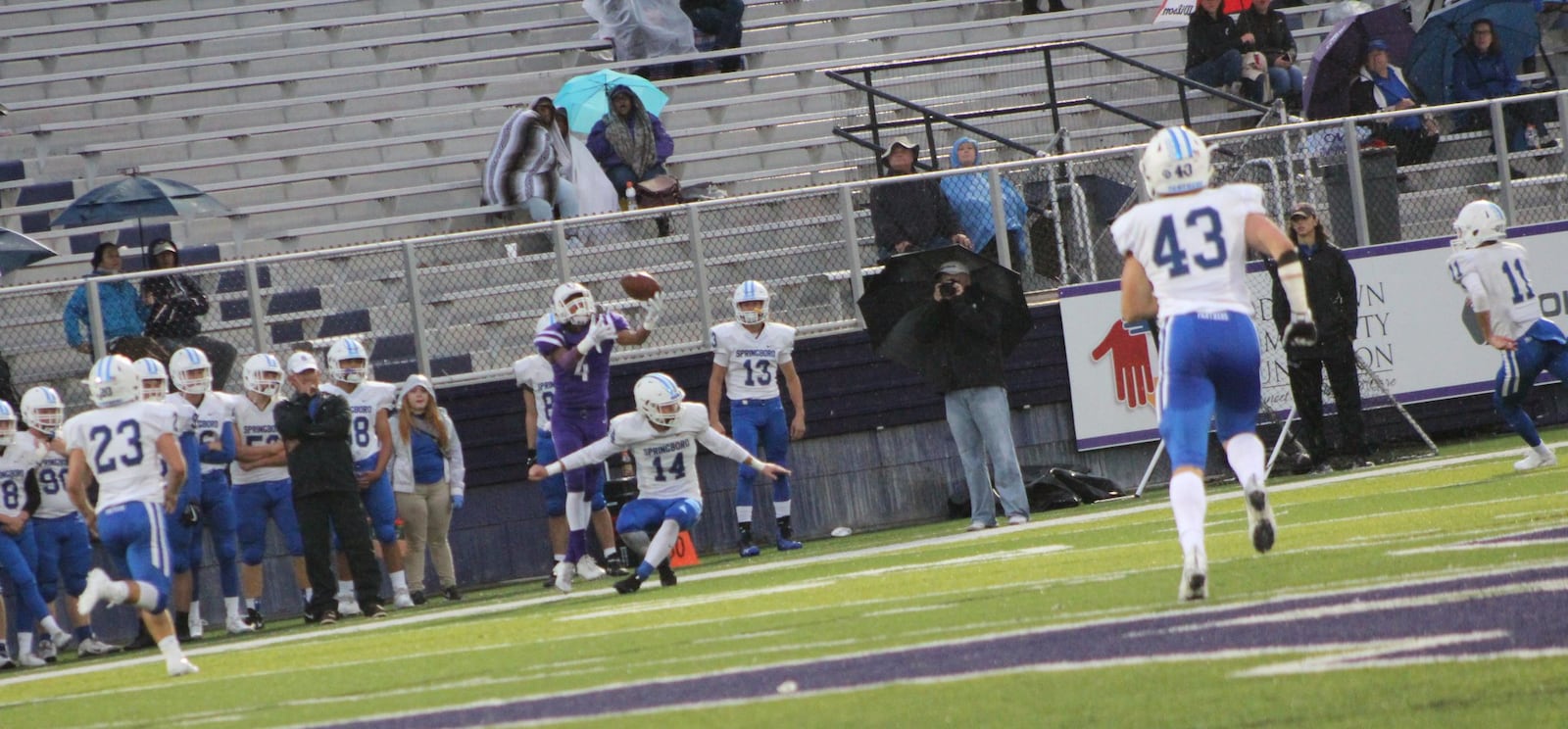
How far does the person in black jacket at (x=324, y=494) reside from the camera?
13.3 m

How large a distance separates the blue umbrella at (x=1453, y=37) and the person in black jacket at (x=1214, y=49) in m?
1.59

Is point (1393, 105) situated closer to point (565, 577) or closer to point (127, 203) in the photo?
point (565, 577)

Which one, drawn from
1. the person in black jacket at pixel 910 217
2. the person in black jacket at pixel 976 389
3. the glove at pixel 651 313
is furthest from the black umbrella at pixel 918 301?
the glove at pixel 651 313

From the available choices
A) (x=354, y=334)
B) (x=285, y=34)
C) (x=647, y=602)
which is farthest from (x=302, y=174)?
(x=647, y=602)

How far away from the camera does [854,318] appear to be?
16734 mm

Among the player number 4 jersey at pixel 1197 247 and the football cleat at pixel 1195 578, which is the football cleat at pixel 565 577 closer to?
the player number 4 jersey at pixel 1197 247

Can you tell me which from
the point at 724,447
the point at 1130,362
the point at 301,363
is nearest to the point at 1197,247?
the point at 724,447

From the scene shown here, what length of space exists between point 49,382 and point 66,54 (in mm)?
6748

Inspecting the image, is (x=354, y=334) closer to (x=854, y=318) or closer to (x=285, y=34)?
(x=854, y=318)

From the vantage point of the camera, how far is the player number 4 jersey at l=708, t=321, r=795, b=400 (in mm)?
15344

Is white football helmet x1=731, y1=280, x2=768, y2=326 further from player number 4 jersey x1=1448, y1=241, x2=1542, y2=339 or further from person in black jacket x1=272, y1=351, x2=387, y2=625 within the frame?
player number 4 jersey x1=1448, y1=241, x2=1542, y2=339

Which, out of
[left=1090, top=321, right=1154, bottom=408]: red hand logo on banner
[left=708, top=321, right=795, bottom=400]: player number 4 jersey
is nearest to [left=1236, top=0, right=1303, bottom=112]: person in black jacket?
[left=1090, top=321, right=1154, bottom=408]: red hand logo on banner

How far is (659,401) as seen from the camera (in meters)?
12.5

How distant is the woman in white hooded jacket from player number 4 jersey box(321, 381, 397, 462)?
0.58ft
